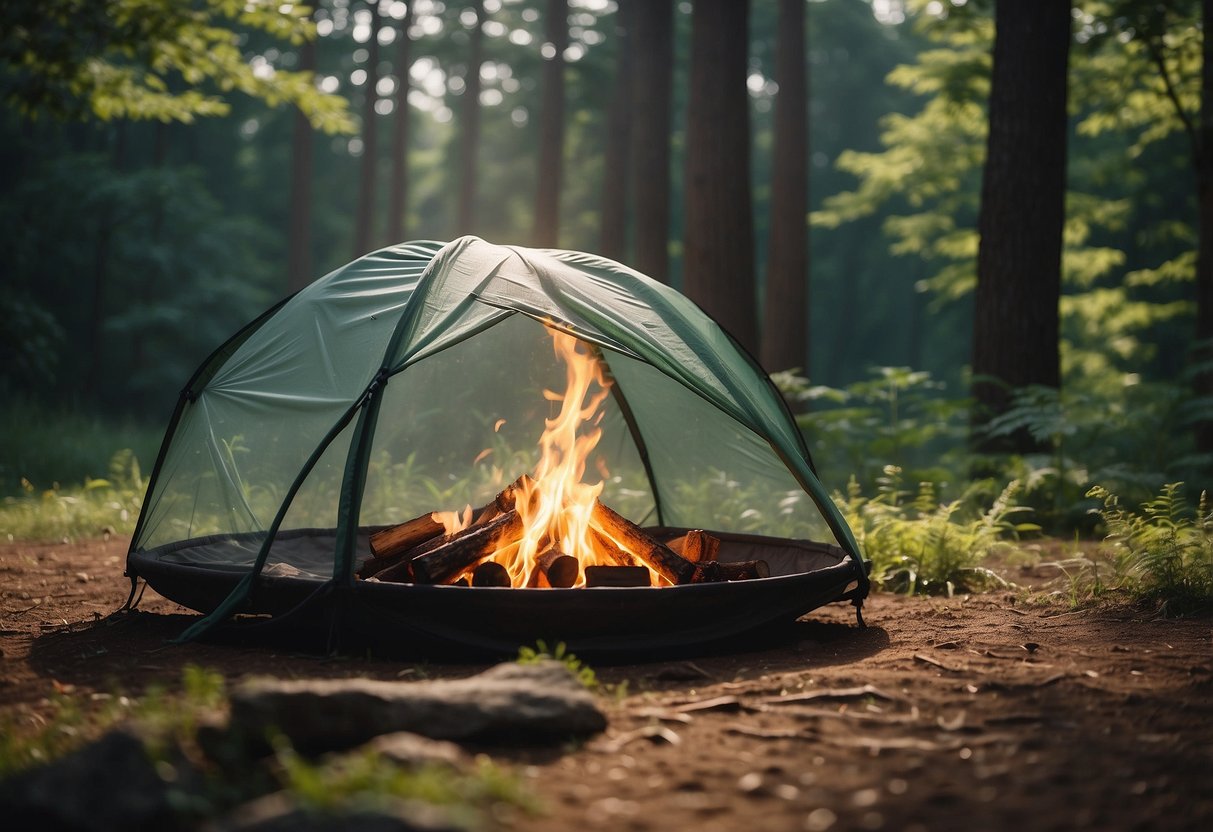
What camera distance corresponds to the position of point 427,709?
10.0 feet

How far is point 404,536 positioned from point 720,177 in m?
5.77

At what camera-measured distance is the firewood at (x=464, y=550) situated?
4555 mm

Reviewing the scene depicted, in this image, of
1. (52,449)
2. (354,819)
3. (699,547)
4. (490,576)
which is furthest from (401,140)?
(354,819)

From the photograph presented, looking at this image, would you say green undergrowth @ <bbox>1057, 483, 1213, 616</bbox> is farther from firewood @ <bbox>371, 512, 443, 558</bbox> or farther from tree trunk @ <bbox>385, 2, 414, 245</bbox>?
tree trunk @ <bbox>385, 2, 414, 245</bbox>

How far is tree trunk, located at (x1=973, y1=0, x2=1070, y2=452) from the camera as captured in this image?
332 inches

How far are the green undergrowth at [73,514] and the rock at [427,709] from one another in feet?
20.3

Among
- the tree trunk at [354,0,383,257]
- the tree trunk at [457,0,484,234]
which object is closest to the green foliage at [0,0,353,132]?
the tree trunk at [354,0,383,257]

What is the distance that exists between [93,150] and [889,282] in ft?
81.1

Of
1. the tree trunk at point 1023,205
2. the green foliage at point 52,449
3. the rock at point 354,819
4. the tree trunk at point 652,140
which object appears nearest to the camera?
the rock at point 354,819

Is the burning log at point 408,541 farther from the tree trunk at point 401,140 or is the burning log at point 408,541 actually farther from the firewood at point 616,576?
the tree trunk at point 401,140

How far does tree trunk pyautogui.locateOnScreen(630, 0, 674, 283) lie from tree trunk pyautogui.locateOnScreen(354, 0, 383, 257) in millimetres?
8854

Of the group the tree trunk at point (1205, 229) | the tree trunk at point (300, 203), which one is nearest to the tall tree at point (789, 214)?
the tree trunk at point (1205, 229)

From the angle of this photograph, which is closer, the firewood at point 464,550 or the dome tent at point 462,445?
the dome tent at point 462,445

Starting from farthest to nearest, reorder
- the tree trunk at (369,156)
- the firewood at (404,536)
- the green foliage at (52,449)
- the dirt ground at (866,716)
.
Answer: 1. the tree trunk at (369,156)
2. the green foliage at (52,449)
3. the firewood at (404,536)
4. the dirt ground at (866,716)
